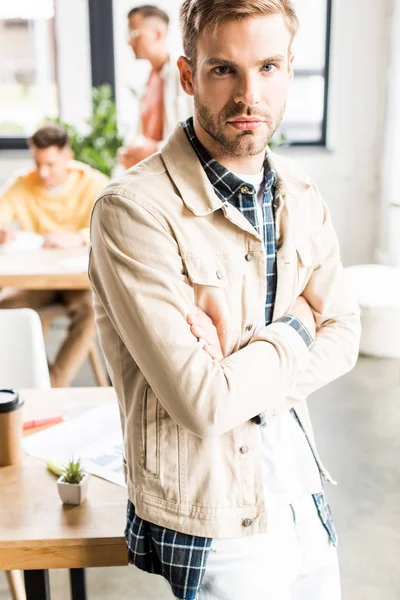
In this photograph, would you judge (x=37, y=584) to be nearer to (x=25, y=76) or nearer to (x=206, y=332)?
(x=206, y=332)

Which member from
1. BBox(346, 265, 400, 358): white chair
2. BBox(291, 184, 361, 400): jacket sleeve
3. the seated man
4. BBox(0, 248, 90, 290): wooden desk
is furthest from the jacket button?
BBox(346, 265, 400, 358): white chair

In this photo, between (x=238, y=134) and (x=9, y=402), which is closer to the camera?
(x=238, y=134)

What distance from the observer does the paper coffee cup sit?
4.57ft

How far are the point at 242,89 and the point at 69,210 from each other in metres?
2.73

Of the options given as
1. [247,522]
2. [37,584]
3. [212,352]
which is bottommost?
[37,584]

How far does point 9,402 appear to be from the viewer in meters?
1.40

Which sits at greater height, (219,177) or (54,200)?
(219,177)

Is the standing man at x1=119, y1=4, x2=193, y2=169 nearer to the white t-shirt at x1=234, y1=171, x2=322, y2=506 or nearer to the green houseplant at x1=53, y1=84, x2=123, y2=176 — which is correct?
the green houseplant at x1=53, y1=84, x2=123, y2=176

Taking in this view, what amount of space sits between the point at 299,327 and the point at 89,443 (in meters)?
0.59

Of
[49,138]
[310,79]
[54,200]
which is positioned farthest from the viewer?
[310,79]

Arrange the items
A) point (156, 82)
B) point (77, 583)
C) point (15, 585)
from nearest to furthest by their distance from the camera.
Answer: point (77, 583)
point (15, 585)
point (156, 82)

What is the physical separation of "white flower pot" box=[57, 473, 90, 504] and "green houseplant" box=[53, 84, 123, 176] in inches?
144

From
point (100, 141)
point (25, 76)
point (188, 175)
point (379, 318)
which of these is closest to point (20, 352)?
point (188, 175)

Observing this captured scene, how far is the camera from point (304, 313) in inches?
48.2
